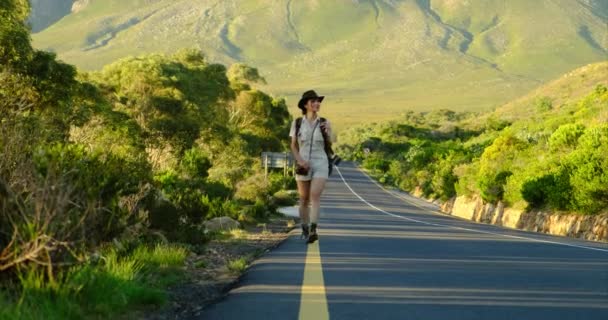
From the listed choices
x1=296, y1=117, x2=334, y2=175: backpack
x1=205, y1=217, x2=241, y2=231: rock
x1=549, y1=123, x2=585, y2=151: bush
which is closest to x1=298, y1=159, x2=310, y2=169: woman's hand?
x1=296, y1=117, x2=334, y2=175: backpack

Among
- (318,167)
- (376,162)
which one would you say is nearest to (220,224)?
(318,167)

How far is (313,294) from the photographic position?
31.0 feet

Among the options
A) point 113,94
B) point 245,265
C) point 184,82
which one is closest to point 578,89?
point 184,82

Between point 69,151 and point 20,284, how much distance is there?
423 centimetres

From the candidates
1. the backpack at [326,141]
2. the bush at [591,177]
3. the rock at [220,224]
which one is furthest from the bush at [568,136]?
the backpack at [326,141]

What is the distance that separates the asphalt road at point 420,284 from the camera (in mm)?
8406

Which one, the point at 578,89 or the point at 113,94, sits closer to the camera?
the point at 113,94

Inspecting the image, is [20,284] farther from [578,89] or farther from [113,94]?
[578,89]

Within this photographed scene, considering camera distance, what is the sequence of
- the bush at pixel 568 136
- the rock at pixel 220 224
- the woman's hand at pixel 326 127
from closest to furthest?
1. the woman's hand at pixel 326 127
2. the rock at pixel 220 224
3. the bush at pixel 568 136

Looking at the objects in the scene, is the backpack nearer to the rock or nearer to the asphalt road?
the asphalt road

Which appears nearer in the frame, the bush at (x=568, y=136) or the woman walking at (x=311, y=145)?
the woman walking at (x=311, y=145)

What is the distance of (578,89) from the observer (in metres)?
144

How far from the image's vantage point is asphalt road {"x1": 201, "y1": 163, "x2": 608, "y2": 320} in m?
8.41

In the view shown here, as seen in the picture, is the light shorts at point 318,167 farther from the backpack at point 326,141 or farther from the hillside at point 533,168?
the hillside at point 533,168
